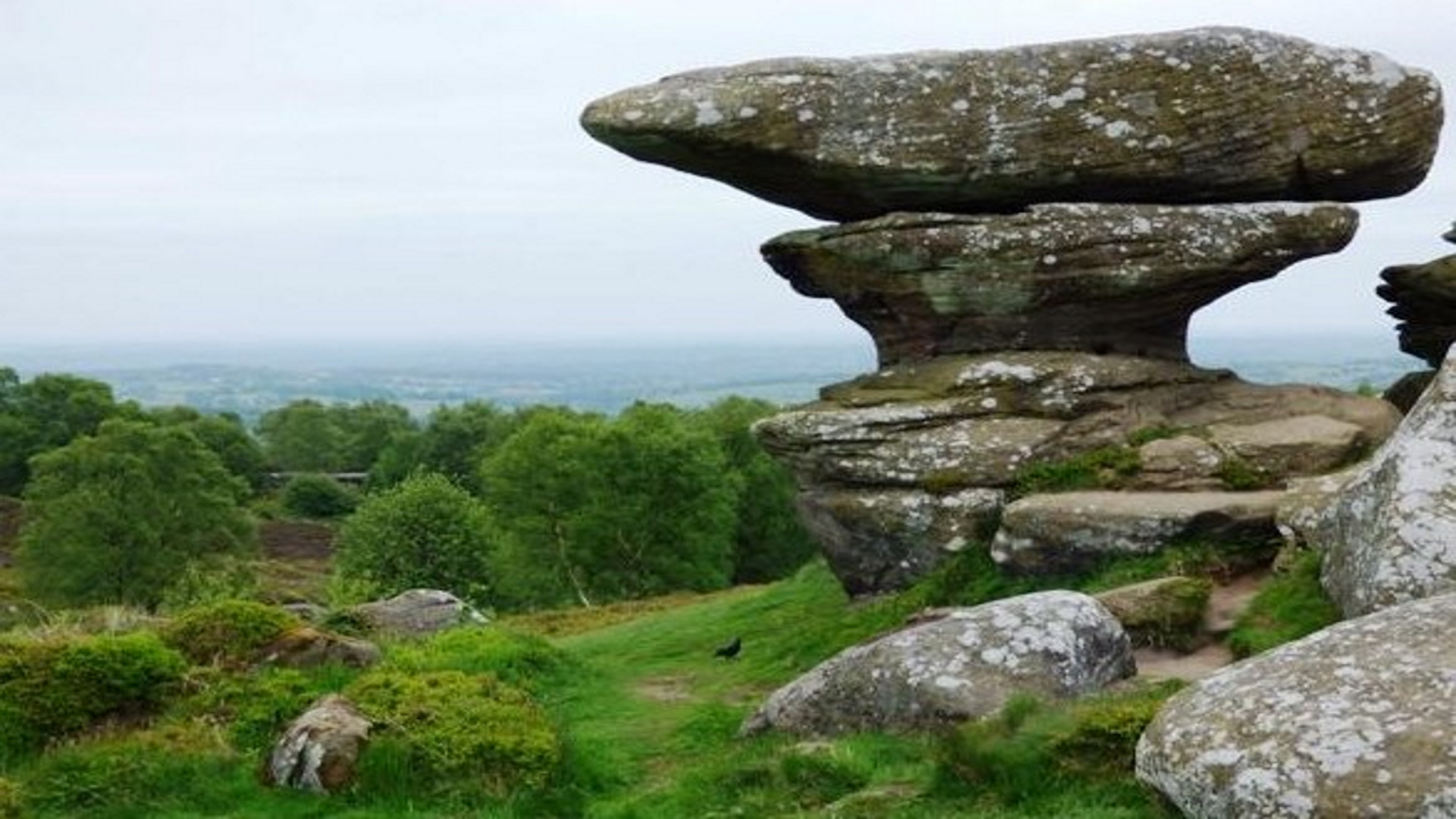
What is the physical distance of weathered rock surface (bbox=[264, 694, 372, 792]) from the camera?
1585 cm

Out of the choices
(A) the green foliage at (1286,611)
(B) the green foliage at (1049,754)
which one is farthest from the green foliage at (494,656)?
(A) the green foliage at (1286,611)

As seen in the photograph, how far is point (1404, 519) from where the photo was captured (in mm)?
16594

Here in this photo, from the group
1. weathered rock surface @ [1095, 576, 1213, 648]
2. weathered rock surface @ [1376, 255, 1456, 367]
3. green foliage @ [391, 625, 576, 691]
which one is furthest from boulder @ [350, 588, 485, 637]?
weathered rock surface @ [1376, 255, 1456, 367]

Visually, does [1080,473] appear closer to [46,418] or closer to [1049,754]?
[1049,754]

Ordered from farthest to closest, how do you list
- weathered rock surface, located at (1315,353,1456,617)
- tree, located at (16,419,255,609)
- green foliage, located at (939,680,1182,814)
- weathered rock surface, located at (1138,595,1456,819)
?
1. tree, located at (16,419,255,609)
2. weathered rock surface, located at (1315,353,1456,617)
3. green foliage, located at (939,680,1182,814)
4. weathered rock surface, located at (1138,595,1456,819)

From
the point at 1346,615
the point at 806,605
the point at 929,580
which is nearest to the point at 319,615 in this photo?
the point at 806,605

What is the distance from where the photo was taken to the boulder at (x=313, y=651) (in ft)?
67.6

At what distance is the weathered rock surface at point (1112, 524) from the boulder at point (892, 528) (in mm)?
896

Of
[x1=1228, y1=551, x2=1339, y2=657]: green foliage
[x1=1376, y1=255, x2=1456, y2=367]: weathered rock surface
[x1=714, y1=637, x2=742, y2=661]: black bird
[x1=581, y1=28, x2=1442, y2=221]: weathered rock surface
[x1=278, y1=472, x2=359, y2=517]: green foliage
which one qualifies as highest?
[x1=581, y1=28, x2=1442, y2=221]: weathered rock surface

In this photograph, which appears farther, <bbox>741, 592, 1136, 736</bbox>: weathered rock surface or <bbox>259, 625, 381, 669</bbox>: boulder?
<bbox>259, 625, 381, 669</bbox>: boulder

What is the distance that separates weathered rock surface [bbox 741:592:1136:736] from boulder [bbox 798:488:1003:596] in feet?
19.3

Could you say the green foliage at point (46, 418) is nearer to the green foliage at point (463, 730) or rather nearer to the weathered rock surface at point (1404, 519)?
the green foliage at point (463, 730)

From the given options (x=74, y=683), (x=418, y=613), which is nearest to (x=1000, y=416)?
(x=418, y=613)

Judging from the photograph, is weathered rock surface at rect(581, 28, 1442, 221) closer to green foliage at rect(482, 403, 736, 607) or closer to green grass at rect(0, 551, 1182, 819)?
green grass at rect(0, 551, 1182, 819)
